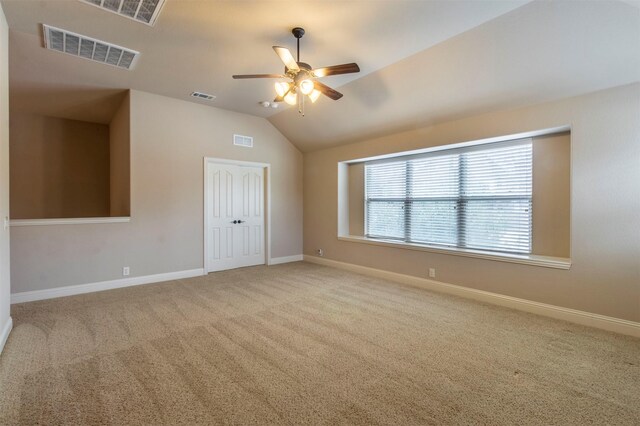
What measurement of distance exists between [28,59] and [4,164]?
5.61ft

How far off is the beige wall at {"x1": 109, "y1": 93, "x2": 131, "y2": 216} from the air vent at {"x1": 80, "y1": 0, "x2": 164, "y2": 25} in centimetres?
226

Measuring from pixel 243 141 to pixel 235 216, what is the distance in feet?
4.93

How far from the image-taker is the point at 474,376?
2.29 metres

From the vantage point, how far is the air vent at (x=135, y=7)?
2660mm

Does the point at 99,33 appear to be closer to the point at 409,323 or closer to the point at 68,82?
the point at 68,82

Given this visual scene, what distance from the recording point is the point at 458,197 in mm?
4590

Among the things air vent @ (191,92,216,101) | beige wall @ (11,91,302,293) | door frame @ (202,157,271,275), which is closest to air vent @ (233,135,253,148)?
beige wall @ (11,91,302,293)

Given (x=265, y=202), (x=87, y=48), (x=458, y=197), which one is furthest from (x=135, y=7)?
(x=458, y=197)

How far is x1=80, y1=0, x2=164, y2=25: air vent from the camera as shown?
2660mm

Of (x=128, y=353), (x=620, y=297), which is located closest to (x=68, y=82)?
(x=128, y=353)

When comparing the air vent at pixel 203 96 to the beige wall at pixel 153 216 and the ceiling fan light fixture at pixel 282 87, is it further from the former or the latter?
the ceiling fan light fixture at pixel 282 87

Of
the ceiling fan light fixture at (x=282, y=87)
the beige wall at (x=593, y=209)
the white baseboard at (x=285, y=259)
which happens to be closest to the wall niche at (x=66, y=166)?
the white baseboard at (x=285, y=259)

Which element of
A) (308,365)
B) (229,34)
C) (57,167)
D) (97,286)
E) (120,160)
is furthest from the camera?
(57,167)

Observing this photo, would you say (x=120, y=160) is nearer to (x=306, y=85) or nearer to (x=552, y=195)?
(x=306, y=85)
